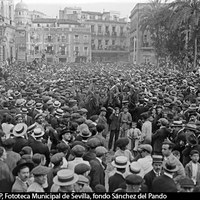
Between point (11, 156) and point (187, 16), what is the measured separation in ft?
66.9

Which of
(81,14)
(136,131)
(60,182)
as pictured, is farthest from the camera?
(81,14)

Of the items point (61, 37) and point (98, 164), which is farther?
point (61, 37)

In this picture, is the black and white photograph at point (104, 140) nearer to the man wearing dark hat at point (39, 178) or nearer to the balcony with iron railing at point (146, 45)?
the man wearing dark hat at point (39, 178)

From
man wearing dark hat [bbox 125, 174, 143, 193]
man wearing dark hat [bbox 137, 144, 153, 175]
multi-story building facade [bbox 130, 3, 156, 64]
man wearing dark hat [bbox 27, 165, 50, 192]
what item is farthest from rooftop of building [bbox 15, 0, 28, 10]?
man wearing dark hat [bbox 125, 174, 143, 193]

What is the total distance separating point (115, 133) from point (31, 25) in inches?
2543

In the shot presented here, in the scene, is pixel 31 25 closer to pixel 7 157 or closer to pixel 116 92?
pixel 116 92

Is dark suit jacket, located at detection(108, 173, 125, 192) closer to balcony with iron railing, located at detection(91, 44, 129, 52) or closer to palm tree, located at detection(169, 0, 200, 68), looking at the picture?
palm tree, located at detection(169, 0, 200, 68)

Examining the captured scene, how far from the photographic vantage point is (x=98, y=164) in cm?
609

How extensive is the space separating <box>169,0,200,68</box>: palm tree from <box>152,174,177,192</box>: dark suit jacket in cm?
2009

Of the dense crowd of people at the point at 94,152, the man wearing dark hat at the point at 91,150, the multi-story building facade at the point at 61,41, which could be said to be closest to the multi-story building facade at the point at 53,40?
Result: the multi-story building facade at the point at 61,41

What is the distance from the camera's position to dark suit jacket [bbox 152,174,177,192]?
16.6 feet

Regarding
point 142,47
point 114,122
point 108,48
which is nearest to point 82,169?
point 114,122

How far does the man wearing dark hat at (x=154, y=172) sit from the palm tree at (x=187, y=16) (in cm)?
1939

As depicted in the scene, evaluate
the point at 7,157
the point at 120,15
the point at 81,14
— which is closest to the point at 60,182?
the point at 7,157
